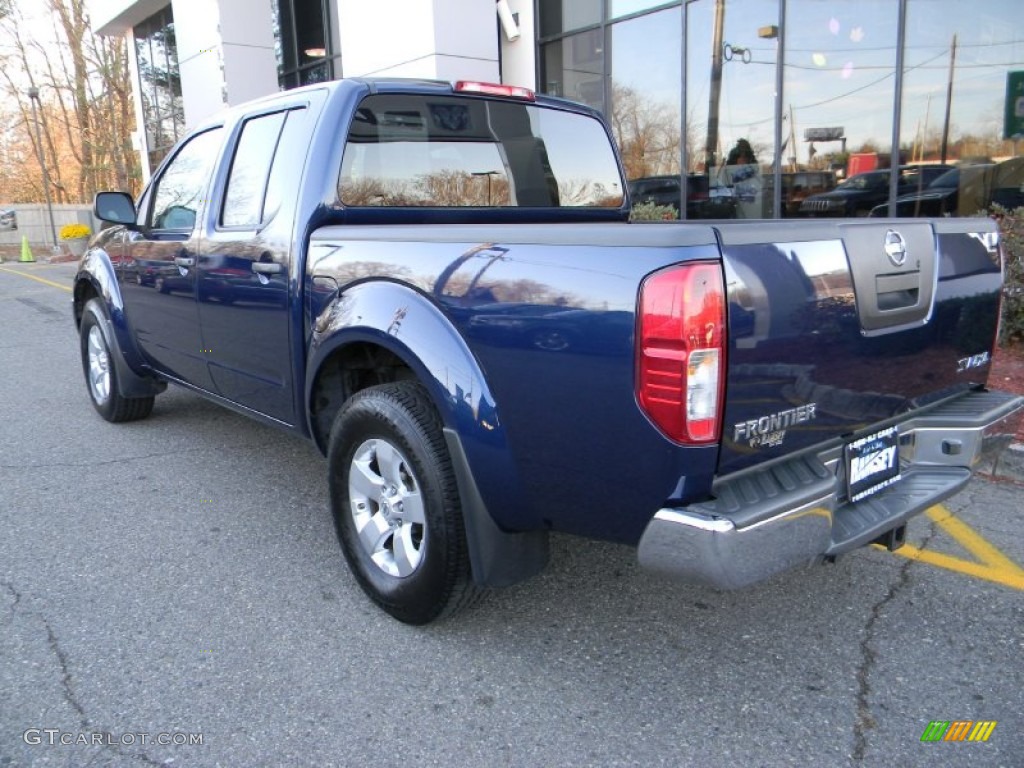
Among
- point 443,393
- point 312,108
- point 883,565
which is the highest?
point 312,108

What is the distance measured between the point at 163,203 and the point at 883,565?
165 inches

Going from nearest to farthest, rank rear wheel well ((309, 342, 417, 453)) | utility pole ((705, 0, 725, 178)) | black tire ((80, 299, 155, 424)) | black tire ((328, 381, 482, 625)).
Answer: black tire ((328, 381, 482, 625)), rear wheel well ((309, 342, 417, 453)), black tire ((80, 299, 155, 424)), utility pole ((705, 0, 725, 178))

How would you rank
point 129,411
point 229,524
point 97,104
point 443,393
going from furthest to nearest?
point 97,104 → point 129,411 → point 229,524 → point 443,393

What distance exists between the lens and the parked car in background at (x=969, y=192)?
8.66m

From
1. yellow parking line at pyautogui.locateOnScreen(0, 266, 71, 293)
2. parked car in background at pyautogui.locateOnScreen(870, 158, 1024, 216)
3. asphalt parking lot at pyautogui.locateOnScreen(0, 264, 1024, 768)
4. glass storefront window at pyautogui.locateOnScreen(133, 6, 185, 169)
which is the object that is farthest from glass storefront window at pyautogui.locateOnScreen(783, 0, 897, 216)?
glass storefront window at pyautogui.locateOnScreen(133, 6, 185, 169)

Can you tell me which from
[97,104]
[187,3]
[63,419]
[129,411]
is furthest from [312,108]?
[97,104]

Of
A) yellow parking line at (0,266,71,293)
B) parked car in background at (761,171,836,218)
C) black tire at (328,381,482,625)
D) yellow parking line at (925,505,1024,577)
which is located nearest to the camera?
black tire at (328,381,482,625)

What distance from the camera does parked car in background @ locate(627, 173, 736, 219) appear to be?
1087 centimetres

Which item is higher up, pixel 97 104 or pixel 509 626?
pixel 97 104

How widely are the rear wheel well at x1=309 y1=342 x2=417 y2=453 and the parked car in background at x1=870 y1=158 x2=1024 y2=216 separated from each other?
773 cm

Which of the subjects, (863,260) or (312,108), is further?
(312,108)

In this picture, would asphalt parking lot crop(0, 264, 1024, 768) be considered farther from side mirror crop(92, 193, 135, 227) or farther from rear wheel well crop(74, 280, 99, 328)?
rear wheel well crop(74, 280, 99, 328)

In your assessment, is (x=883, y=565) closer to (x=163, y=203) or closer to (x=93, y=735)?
(x=93, y=735)

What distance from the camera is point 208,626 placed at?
9.64ft
